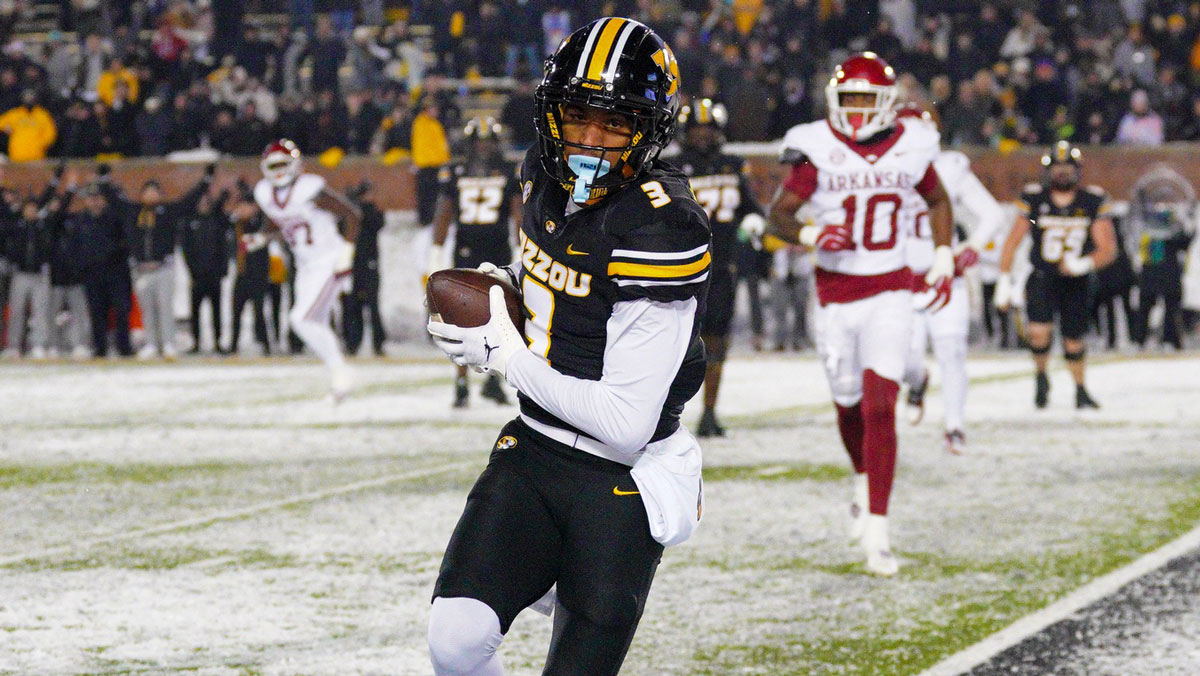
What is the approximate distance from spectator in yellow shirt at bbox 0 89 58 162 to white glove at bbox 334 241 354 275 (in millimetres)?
8912

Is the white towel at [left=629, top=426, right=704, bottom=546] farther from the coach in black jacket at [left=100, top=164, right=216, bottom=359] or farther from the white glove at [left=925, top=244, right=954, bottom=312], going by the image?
the coach in black jacket at [left=100, top=164, right=216, bottom=359]

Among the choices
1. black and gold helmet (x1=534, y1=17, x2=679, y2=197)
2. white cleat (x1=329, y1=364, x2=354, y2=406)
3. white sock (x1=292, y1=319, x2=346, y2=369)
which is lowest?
white cleat (x1=329, y1=364, x2=354, y2=406)

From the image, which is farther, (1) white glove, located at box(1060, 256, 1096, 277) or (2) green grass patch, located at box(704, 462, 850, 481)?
(1) white glove, located at box(1060, 256, 1096, 277)

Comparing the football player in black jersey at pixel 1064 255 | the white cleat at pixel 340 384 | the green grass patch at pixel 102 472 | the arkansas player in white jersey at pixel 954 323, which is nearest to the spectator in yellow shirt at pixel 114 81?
the white cleat at pixel 340 384

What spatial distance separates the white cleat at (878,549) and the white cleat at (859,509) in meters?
0.44

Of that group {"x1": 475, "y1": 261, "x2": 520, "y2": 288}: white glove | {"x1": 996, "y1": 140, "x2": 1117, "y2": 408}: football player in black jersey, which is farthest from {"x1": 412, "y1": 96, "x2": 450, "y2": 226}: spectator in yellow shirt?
{"x1": 475, "y1": 261, "x2": 520, "y2": 288}: white glove

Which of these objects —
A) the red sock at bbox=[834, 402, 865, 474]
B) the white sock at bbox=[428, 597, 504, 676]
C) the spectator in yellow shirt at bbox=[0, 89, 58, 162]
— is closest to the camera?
the white sock at bbox=[428, 597, 504, 676]

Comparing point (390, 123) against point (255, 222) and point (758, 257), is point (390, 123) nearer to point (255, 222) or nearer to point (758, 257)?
point (255, 222)

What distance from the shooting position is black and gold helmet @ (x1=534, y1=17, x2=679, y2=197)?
3131 mm

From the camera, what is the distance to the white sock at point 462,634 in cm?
305

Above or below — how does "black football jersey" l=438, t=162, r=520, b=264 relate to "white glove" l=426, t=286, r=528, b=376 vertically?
below

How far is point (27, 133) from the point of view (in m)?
19.2

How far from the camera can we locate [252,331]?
59.4 feet

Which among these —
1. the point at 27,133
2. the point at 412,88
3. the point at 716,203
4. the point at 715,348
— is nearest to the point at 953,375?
the point at 715,348
